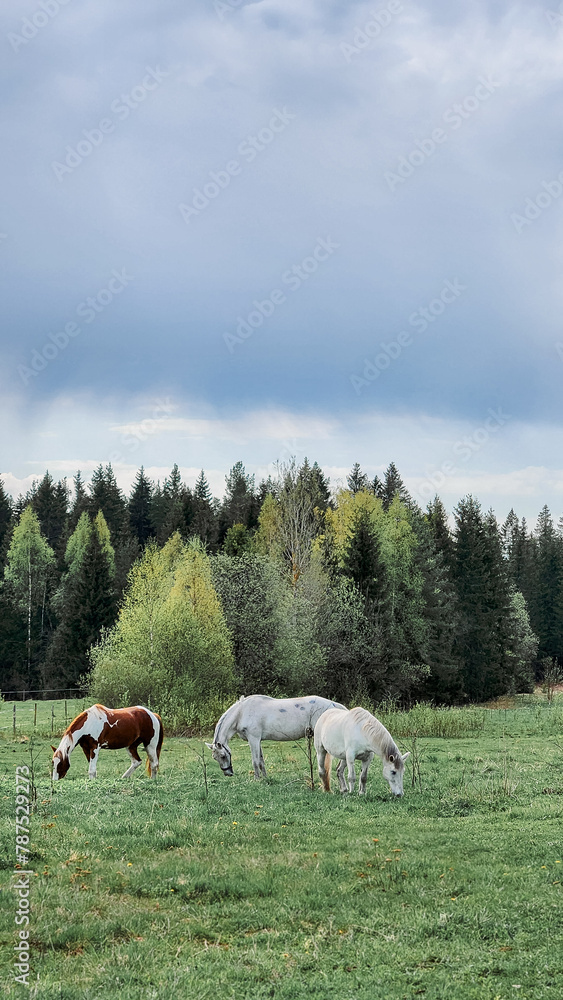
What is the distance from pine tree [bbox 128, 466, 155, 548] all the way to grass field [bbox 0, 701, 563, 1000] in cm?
7625

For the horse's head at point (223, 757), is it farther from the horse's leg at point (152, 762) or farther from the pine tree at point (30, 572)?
the pine tree at point (30, 572)

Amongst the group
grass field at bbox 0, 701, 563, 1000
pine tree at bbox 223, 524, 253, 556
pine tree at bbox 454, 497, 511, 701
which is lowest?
grass field at bbox 0, 701, 563, 1000

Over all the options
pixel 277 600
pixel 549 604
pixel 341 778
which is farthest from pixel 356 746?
pixel 549 604

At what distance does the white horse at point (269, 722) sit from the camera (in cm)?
1606

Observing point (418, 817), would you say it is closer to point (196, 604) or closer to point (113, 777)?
point (113, 777)

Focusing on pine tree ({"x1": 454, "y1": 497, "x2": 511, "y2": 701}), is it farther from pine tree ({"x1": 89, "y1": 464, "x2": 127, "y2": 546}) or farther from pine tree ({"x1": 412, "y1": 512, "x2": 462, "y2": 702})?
pine tree ({"x1": 89, "y1": 464, "x2": 127, "y2": 546})

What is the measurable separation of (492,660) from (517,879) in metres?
49.4

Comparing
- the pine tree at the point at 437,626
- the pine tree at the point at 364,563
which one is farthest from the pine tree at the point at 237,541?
the pine tree at the point at 437,626

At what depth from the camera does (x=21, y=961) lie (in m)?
6.16

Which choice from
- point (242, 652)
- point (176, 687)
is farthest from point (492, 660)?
point (176, 687)

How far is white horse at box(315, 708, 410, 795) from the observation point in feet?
42.1

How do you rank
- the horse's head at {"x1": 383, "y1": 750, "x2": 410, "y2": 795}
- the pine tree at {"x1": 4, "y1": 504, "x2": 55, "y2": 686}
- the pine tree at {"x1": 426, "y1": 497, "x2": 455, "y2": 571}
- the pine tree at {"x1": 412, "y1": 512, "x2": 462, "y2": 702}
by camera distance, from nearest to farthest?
1. the horse's head at {"x1": 383, "y1": 750, "x2": 410, "y2": 795}
2. the pine tree at {"x1": 412, "y1": 512, "x2": 462, "y2": 702}
3. the pine tree at {"x1": 426, "y1": 497, "x2": 455, "y2": 571}
4. the pine tree at {"x1": 4, "y1": 504, "x2": 55, "y2": 686}

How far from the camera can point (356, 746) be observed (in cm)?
1302

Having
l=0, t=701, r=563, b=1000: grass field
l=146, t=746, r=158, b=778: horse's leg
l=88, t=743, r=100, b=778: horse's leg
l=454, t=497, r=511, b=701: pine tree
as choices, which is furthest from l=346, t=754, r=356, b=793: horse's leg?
l=454, t=497, r=511, b=701: pine tree
